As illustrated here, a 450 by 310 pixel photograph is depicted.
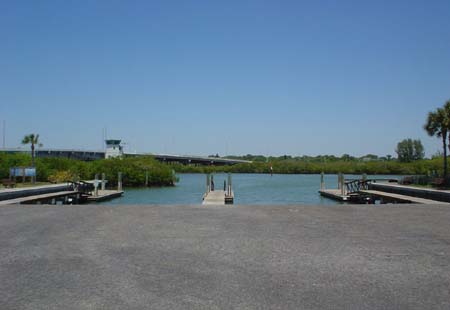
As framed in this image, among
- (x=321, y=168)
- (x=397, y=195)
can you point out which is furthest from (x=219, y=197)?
(x=321, y=168)

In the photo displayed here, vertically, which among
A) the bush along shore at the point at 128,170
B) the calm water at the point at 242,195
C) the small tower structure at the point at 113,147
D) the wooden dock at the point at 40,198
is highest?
the small tower structure at the point at 113,147

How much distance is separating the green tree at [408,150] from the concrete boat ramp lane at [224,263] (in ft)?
390

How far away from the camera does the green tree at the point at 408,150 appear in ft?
411

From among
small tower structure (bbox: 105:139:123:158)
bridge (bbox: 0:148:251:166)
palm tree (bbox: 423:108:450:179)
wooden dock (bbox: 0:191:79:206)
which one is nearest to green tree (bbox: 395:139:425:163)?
bridge (bbox: 0:148:251:166)

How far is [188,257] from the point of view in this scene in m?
7.90

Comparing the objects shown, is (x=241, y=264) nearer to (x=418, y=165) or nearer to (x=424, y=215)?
(x=424, y=215)

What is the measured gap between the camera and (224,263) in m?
7.42

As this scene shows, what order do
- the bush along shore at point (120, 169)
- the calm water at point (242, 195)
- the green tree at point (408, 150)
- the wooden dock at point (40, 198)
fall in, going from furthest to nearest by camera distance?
1. the green tree at point (408, 150)
2. the bush along shore at point (120, 169)
3. the calm water at point (242, 195)
4. the wooden dock at point (40, 198)

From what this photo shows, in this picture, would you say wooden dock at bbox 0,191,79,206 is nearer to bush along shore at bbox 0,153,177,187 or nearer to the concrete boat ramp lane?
the concrete boat ramp lane

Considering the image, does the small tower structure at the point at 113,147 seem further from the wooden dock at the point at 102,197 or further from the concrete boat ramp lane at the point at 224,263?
the concrete boat ramp lane at the point at 224,263

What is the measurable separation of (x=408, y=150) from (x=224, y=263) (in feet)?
417

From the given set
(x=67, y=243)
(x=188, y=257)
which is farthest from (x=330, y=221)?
(x=67, y=243)

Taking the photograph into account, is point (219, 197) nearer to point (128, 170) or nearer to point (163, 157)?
point (128, 170)

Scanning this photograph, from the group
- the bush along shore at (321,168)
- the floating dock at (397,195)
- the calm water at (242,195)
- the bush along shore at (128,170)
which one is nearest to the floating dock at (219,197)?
the calm water at (242,195)
